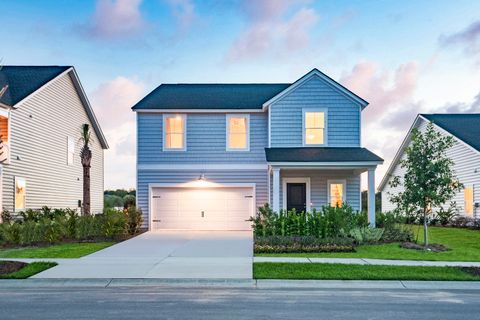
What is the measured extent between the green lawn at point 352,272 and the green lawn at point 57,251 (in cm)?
598

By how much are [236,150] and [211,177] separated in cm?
176

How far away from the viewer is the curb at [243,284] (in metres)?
10.2

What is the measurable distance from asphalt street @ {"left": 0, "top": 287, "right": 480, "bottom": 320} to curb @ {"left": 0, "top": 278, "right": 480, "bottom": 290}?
0.32 m

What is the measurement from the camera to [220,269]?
11789mm

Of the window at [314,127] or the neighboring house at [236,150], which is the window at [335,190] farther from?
the window at [314,127]

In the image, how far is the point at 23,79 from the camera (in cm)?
2542

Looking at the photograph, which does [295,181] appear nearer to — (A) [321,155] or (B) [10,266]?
(A) [321,155]

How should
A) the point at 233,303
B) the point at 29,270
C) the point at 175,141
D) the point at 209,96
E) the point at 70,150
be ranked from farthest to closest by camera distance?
the point at 70,150 < the point at 209,96 < the point at 175,141 < the point at 29,270 < the point at 233,303

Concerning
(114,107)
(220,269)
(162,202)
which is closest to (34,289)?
(220,269)

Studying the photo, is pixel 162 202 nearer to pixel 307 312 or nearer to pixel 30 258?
pixel 30 258

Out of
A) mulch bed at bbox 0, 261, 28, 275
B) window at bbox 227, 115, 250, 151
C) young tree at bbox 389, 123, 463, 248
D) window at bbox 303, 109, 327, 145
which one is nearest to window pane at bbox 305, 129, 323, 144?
window at bbox 303, 109, 327, 145

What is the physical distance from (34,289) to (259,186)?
1486 cm

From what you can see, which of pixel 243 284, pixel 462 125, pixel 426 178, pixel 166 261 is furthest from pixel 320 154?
pixel 243 284

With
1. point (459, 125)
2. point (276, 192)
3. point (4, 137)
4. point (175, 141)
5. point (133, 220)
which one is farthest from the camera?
point (459, 125)
